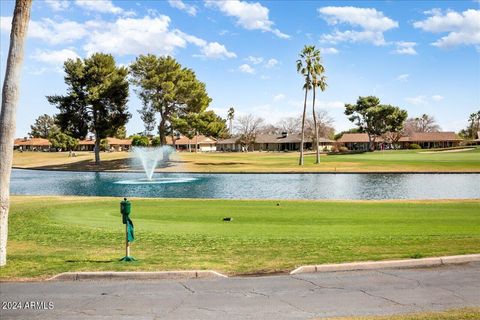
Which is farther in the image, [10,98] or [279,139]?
[279,139]

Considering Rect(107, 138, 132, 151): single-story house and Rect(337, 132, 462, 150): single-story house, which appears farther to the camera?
Rect(107, 138, 132, 151): single-story house

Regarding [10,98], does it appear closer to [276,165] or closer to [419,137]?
[276,165]

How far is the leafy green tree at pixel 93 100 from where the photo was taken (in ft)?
279

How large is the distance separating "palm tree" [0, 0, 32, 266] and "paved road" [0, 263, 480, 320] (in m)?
2.50

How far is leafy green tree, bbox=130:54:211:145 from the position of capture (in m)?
85.4

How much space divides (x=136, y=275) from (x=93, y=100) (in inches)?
3068

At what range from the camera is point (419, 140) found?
147 meters

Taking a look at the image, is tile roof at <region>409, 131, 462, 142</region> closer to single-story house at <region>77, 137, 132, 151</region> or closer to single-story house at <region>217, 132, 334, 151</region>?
→ single-story house at <region>217, 132, 334, 151</region>

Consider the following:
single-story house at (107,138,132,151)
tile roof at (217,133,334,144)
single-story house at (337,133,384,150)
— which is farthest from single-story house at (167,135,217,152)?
single-story house at (337,133,384,150)

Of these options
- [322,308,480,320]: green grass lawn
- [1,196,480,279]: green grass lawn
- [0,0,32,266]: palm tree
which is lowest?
[1,196,480,279]: green grass lawn

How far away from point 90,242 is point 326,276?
8.05 metres

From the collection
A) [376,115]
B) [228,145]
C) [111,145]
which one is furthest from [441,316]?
[111,145]

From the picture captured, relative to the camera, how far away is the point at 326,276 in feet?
34.0

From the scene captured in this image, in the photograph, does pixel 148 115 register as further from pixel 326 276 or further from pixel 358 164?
pixel 326 276
